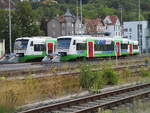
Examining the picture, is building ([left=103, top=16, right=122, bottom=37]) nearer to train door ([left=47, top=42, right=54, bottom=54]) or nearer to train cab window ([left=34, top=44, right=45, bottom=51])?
train door ([left=47, top=42, right=54, bottom=54])

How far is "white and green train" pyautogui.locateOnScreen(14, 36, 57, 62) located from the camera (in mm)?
39500

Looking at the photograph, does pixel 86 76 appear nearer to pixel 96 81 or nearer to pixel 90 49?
pixel 96 81

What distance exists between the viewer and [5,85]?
15.1 metres

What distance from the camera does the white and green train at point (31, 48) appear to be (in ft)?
130

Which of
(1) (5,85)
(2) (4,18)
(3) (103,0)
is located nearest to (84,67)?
(1) (5,85)

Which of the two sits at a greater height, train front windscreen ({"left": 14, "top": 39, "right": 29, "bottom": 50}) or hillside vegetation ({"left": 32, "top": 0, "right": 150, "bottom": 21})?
hillside vegetation ({"left": 32, "top": 0, "right": 150, "bottom": 21})

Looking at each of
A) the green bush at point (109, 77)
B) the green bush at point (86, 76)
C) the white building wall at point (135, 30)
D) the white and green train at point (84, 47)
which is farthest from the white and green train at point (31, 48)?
the white building wall at point (135, 30)

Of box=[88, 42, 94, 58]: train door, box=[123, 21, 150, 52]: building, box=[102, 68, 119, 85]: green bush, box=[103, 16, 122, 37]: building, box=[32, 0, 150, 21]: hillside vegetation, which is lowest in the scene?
box=[102, 68, 119, 85]: green bush

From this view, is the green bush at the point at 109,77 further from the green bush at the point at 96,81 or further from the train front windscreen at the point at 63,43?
the train front windscreen at the point at 63,43

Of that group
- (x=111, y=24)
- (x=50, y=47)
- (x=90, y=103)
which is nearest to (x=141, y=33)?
(x=111, y=24)

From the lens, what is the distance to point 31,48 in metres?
39.6

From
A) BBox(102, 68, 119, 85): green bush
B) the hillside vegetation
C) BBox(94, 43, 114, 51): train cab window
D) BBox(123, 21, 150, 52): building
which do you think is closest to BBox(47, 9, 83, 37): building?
BBox(123, 21, 150, 52): building

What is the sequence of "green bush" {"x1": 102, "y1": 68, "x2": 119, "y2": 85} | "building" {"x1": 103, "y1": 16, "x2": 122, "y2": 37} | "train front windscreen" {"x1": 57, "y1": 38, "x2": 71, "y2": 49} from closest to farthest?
"green bush" {"x1": 102, "y1": 68, "x2": 119, "y2": 85}, "train front windscreen" {"x1": 57, "y1": 38, "x2": 71, "y2": 49}, "building" {"x1": 103, "y1": 16, "x2": 122, "y2": 37}

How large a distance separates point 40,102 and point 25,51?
1035 inches
